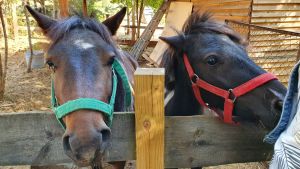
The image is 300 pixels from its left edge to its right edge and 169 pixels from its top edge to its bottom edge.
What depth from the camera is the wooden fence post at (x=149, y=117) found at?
3.76ft

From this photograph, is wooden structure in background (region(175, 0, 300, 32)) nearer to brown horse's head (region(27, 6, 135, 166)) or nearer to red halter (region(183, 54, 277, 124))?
red halter (region(183, 54, 277, 124))

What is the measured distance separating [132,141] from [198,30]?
125 centimetres

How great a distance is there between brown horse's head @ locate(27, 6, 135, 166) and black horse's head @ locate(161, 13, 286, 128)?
19.6 inches

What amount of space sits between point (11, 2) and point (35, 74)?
321 inches

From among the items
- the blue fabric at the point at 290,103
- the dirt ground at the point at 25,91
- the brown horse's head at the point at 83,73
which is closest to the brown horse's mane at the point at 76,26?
the brown horse's head at the point at 83,73

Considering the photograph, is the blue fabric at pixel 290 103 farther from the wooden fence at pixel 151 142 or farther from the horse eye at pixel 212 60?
the horse eye at pixel 212 60

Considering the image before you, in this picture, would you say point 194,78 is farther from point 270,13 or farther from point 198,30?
point 270,13

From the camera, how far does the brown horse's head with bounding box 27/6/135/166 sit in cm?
124

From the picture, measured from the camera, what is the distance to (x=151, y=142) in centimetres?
123

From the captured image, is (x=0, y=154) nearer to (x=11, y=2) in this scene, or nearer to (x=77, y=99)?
(x=77, y=99)

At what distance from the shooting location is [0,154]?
52.4 inches

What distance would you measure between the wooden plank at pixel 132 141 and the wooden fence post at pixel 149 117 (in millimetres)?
93

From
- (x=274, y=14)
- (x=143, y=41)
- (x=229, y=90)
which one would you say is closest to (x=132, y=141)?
(x=229, y=90)

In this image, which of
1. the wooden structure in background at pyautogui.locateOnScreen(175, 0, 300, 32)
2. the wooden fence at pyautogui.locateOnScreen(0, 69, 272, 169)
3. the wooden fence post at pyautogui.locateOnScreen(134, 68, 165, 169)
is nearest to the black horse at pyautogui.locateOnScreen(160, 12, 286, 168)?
the wooden fence at pyautogui.locateOnScreen(0, 69, 272, 169)
